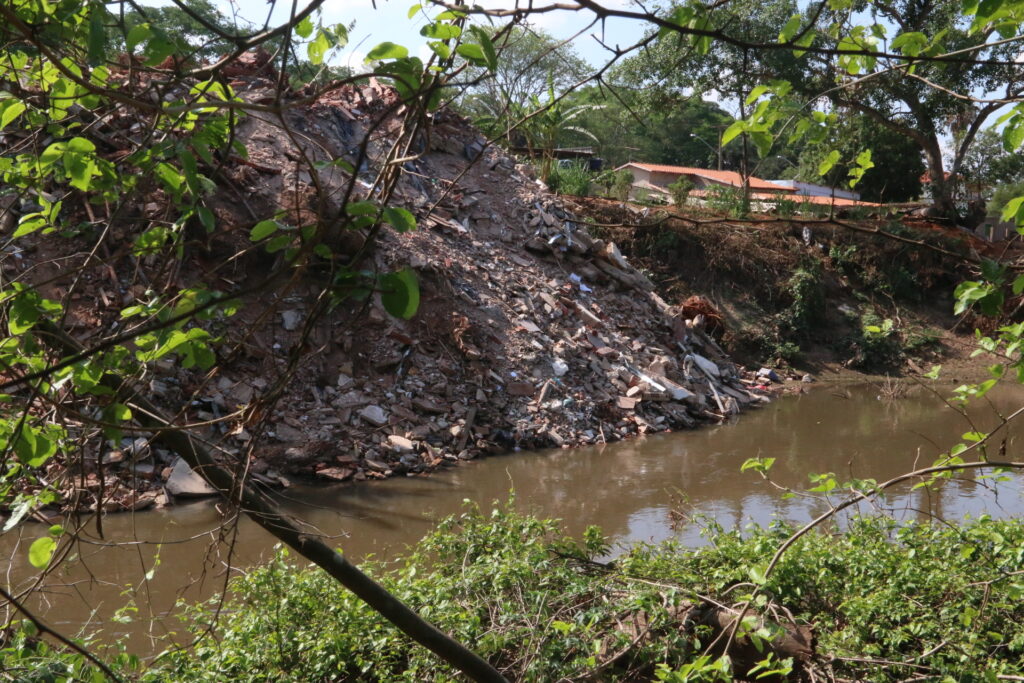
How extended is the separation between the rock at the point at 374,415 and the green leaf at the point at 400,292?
8065 mm

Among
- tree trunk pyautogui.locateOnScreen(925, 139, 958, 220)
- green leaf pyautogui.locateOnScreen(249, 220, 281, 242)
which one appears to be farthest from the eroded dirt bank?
green leaf pyautogui.locateOnScreen(249, 220, 281, 242)

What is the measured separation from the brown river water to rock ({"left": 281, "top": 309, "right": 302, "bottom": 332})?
215 cm

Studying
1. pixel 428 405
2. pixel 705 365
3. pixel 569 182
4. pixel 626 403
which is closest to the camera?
pixel 428 405

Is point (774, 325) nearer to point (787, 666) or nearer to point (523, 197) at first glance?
point (523, 197)

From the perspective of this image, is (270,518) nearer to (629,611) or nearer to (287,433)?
(629,611)

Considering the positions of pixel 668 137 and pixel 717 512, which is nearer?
pixel 717 512

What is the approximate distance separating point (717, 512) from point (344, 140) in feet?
27.3

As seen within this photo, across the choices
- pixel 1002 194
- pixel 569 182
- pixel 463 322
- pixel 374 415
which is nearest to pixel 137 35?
pixel 374 415

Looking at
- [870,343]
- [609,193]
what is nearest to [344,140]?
[609,193]

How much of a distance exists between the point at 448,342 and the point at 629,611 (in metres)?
6.96

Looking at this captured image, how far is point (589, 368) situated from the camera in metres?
11.6

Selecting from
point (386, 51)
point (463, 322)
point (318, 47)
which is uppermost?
point (318, 47)

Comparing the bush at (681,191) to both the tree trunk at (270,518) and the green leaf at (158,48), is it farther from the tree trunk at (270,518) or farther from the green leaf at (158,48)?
the green leaf at (158,48)

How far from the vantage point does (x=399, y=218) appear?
1.35m
